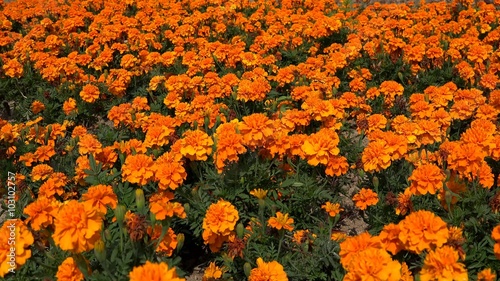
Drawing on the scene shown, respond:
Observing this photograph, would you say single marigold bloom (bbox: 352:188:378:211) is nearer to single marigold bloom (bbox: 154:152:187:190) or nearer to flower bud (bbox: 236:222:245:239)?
flower bud (bbox: 236:222:245:239)

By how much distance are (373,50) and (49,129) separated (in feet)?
12.3

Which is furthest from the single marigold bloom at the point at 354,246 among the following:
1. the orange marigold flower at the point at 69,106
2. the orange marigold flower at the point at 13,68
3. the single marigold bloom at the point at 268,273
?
the orange marigold flower at the point at 13,68

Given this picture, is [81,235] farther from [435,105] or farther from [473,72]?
[473,72]

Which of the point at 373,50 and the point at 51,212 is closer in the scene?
the point at 51,212

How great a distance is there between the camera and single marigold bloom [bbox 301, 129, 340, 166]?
3117 millimetres

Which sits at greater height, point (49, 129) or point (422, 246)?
point (422, 246)

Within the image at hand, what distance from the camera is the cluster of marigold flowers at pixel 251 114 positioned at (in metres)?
2.27

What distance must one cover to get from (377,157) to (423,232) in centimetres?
102

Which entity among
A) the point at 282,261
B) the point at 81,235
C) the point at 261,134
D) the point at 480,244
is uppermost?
the point at 81,235

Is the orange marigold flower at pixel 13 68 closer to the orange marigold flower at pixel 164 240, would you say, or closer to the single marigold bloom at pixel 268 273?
the orange marigold flower at pixel 164 240

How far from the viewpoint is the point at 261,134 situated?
3.15 metres

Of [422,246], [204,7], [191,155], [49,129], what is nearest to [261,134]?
[191,155]

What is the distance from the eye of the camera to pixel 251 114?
4.37 meters

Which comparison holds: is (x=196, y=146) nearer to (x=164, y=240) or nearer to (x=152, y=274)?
(x=164, y=240)
